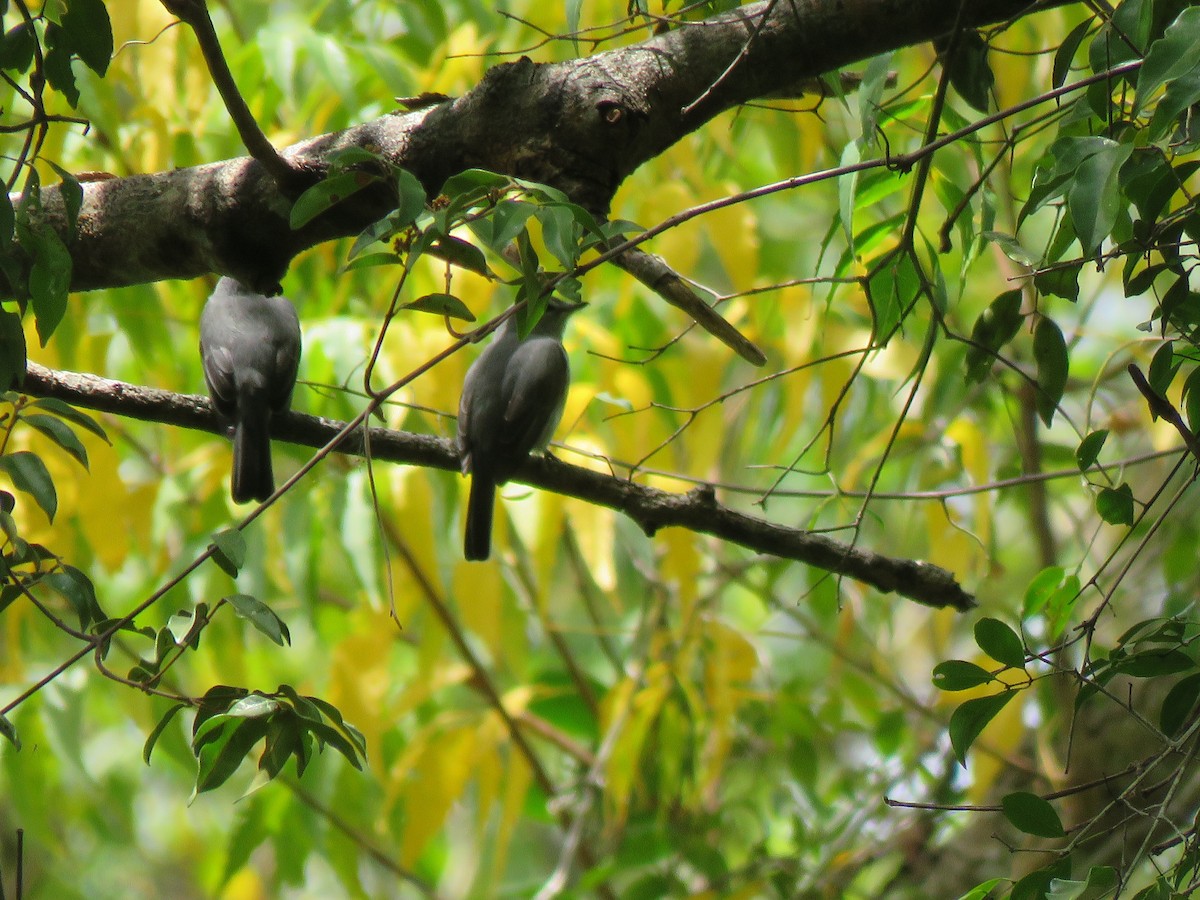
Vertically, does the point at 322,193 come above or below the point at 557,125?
below

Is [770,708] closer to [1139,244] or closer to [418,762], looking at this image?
[418,762]

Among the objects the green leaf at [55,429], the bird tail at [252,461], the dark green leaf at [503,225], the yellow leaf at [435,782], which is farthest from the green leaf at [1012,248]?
the yellow leaf at [435,782]

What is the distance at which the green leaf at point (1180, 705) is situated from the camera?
5.57ft

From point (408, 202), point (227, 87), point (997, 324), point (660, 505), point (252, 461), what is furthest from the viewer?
point (252, 461)

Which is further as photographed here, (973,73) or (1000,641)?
(973,73)

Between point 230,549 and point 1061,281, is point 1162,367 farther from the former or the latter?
point 230,549

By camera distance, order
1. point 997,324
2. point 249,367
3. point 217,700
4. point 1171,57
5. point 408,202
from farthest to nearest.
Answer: point 249,367 < point 997,324 < point 217,700 < point 408,202 < point 1171,57

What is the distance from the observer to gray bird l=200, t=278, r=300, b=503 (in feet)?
11.5

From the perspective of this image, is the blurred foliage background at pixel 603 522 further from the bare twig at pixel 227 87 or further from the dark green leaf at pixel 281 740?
the dark green leaf at pixel 281 740

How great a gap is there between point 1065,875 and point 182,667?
431 centimetres

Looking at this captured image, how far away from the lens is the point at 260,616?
159cm

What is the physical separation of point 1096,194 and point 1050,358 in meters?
0.58

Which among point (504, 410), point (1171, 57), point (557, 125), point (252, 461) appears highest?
point (504, 410)

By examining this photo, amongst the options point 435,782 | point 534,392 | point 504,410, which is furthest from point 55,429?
point 435,782
